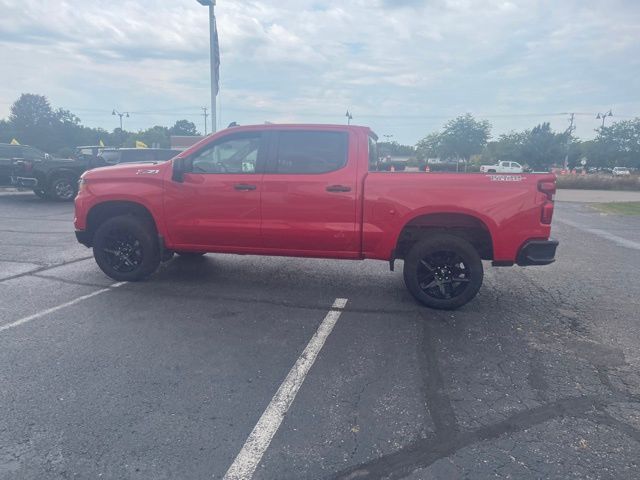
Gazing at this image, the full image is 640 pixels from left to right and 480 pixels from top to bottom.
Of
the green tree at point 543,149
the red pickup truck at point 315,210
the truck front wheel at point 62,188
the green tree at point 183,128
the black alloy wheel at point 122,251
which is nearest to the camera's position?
the red pickup truck at point 315,210

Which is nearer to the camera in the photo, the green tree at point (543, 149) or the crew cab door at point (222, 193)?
the crew cab door at point (222, 193)

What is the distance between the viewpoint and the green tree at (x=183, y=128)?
291 ft

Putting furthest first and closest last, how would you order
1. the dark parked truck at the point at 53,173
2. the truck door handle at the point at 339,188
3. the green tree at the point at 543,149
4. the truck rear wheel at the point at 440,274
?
1. the green tree at the point at 543,149
2. the dark parked truck at the point at 53,173
3. the truck door handle at the point at 339,188
4. the truck rear wheel at the point at 440,274

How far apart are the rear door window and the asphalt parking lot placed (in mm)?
1578

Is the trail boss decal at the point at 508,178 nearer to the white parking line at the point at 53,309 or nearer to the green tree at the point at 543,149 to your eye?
the white parking line at the point at 53,309

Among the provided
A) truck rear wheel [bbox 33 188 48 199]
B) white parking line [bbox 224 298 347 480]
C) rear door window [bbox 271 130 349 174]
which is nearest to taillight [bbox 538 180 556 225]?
rear door window [bbox 271 130 349 174]

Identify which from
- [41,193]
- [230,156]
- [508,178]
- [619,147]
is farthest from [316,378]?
[619,147]

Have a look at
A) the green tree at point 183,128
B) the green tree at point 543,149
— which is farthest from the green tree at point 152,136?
A: the green tree at point 543,149

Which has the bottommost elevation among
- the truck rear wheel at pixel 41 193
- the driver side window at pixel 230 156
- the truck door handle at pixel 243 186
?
the truck rear wheel at pixel 41 193

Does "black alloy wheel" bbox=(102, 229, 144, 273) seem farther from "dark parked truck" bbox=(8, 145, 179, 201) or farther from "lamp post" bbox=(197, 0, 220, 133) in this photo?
"lamp post" bbox=(197, 0, 220, 133)

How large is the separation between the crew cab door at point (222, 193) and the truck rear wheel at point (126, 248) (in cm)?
46

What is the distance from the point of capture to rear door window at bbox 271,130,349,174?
5457 mm

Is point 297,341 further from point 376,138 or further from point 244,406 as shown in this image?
point 376,138

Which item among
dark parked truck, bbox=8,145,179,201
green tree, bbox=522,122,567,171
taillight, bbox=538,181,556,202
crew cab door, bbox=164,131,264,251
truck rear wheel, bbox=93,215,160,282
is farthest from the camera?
green tree, bbox=522,122,567,171
